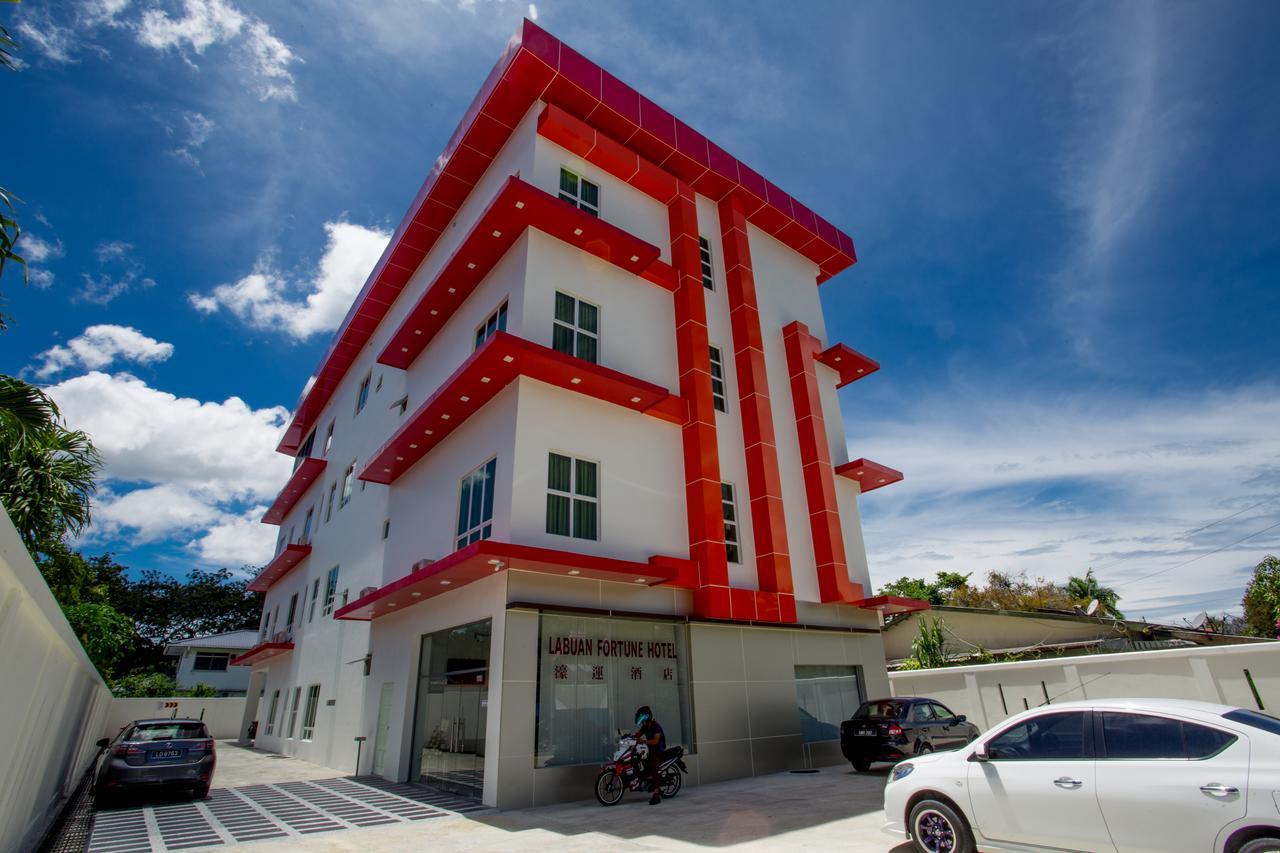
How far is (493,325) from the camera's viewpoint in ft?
49.7

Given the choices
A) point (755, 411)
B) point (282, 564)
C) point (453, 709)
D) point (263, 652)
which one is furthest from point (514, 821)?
point (282, 564)

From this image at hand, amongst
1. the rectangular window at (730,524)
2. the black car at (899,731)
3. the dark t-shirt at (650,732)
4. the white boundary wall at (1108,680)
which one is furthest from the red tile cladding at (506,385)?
the white boundary wall at (1108,680)

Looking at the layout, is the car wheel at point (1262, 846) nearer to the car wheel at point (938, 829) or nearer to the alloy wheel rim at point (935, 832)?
the car wheel at point (938, 829)

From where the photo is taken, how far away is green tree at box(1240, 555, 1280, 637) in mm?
31906

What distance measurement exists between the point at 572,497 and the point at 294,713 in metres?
16.8

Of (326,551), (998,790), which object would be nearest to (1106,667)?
(998,790)

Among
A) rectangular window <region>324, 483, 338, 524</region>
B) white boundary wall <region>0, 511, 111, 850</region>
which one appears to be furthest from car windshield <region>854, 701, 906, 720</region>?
rectangular window <region>324, 483, 338, 524</region>

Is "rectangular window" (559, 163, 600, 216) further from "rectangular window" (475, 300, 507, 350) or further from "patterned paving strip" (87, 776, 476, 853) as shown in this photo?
"patterned paving strip" (87, 776, 476, 853)

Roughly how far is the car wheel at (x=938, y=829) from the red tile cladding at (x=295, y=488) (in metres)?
25.4

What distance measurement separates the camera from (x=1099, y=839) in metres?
5.09

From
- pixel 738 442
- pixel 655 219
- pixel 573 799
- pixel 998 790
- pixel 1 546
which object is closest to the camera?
pixel 1 546

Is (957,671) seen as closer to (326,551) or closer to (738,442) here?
(738,442)

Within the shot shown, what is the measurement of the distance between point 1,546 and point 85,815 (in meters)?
9.37

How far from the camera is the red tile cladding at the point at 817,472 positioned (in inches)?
640
